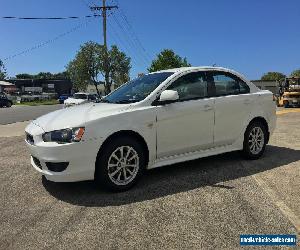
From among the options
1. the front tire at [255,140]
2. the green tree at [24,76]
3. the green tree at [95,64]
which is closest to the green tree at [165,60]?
the green tree at [95,64]

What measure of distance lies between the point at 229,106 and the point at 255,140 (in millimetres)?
922

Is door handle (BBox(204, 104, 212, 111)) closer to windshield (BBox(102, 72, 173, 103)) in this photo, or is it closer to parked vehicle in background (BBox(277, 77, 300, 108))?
windshield (BBox(102, 72, 173, 103))

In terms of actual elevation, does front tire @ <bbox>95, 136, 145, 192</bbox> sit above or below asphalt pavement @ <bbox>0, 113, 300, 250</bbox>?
above

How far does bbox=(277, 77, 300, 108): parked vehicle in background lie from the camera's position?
25.1 m

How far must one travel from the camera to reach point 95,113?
205 inches

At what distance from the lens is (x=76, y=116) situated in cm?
521

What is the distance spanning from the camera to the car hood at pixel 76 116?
5012 millimetres

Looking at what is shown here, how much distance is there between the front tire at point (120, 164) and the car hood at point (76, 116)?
0.41 m

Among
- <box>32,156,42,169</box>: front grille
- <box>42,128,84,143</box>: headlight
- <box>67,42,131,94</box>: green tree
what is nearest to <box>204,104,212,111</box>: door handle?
<box>42,128,84,143</box>: headlight

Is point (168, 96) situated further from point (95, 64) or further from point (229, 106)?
point (95, 64)

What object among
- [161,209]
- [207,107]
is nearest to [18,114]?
[207,107]

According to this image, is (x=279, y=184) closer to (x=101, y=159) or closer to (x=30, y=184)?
(x=101, y=159)

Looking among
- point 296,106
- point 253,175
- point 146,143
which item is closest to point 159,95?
point 146,143

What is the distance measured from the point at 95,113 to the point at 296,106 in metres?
22.5
